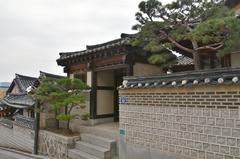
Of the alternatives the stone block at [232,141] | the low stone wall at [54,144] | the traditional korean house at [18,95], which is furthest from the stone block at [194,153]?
the traditional korean house at [18,95]

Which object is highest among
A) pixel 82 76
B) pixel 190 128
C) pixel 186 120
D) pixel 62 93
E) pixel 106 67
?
pixel 106 67

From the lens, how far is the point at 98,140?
418 inches

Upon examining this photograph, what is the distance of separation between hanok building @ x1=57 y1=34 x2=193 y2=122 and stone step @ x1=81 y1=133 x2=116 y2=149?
5.79ft

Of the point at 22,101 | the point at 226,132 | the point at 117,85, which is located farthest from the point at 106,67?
the point at 22,101

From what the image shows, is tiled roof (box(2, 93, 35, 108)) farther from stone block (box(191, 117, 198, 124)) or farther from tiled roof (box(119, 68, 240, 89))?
stone block (box(191, 117, 198, 124))

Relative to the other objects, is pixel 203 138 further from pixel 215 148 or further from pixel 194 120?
pixel 194 120

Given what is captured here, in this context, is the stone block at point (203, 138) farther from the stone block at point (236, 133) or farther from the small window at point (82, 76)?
the small window at point (82, 76)

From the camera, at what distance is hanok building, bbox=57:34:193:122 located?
11.3 m

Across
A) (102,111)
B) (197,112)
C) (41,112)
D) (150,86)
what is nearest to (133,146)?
(150,86)

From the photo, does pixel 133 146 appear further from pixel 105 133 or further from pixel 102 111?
pixel 102 111

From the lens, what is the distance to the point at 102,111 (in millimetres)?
13648

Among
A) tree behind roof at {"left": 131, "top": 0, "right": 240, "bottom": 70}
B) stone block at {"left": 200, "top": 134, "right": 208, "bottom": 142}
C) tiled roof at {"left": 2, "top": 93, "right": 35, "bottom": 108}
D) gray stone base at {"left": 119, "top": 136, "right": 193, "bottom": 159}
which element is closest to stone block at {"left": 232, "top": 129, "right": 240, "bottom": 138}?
stone block at {"left": 200, "top": 134, "right": 208, "bottom": 142}

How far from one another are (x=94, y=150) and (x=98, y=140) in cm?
62

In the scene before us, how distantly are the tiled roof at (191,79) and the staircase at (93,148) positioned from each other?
9.17ft
